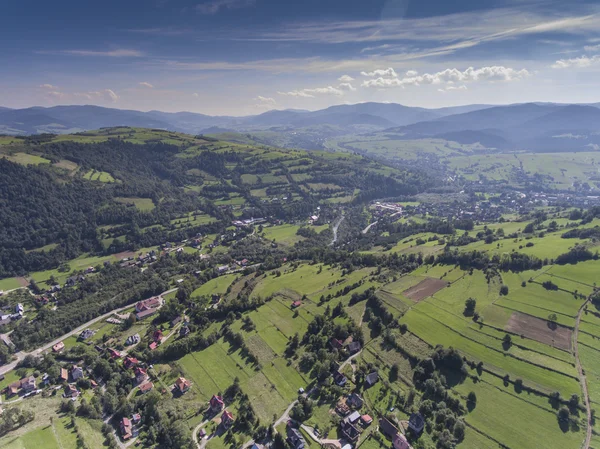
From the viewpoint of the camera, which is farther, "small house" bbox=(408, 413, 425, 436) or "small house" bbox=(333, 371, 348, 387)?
"small house" bbox=(333, 371, 348, 387)

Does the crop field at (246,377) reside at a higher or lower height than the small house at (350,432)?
lower

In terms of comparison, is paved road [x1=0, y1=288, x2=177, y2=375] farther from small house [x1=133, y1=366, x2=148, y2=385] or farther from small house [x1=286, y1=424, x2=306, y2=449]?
small house [x1=286, y1=424, x2=306, y2=449]

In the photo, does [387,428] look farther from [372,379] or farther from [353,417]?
[372,379]

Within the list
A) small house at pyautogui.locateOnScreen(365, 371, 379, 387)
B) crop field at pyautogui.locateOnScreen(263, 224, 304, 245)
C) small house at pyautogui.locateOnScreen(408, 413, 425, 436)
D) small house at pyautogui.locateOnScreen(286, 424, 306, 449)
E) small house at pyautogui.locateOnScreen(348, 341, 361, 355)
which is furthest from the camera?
crop field at pyautogui.locateOnScreen(263, 224, 304, 245)

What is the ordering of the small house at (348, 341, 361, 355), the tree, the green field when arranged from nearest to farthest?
the small house at (348, 341, 361, 355) < the tree < the green field

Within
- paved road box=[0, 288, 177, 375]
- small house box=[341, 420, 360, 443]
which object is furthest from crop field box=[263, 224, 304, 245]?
small house box=[341, 420, 360, 443]

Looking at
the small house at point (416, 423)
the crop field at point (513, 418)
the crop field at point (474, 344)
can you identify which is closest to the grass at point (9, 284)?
the crop field at point (474, 344)

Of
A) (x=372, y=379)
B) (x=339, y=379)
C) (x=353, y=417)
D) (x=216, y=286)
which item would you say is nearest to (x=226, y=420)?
(x=353, y=417)

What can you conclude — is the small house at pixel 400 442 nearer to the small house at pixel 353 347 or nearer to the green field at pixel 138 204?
the small house at pixel 353 347
